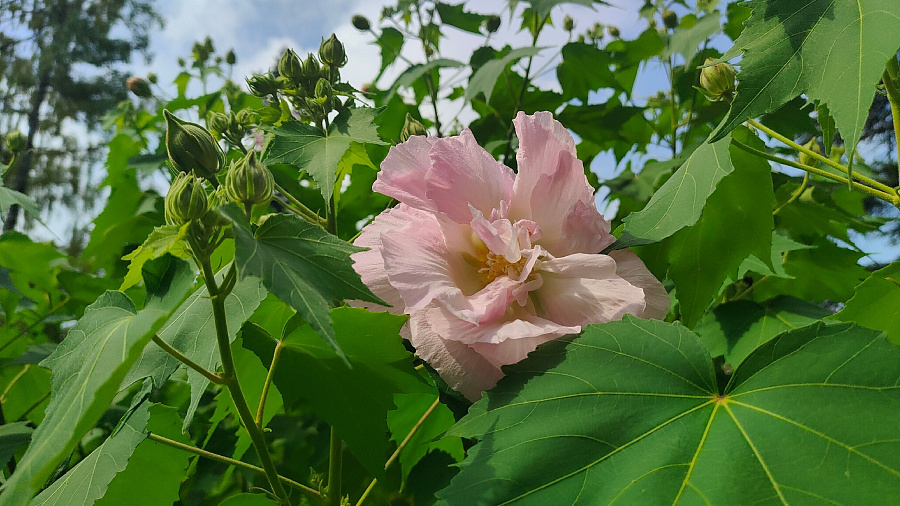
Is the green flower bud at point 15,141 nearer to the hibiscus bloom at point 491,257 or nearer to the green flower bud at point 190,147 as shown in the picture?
the green flower bud at point 190,147

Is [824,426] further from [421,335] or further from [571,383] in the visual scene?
[421,335]

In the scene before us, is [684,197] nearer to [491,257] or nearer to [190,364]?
[491,257]

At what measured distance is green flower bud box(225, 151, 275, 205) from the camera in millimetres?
459

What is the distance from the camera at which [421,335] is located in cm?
48

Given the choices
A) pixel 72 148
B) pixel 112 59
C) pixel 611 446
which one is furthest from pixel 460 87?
pixel 112 59

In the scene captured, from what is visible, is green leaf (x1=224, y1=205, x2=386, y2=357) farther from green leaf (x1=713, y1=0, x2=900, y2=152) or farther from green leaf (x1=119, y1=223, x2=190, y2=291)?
green leaf (x1=713, y1=0, x2=900, y2=152)

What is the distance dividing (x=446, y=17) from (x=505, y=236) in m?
1.39

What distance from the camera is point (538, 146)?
21.2 inches

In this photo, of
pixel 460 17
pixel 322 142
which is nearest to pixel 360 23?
pixel 460 17

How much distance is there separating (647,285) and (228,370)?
1.16 ft

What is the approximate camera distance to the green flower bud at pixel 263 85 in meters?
0.75

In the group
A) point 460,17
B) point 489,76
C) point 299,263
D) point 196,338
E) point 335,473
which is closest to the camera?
point 299,263

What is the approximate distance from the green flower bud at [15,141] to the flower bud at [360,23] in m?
0.90

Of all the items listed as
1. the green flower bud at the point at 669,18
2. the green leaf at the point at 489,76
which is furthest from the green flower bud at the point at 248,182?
the green flower bud at the point at 669,18
